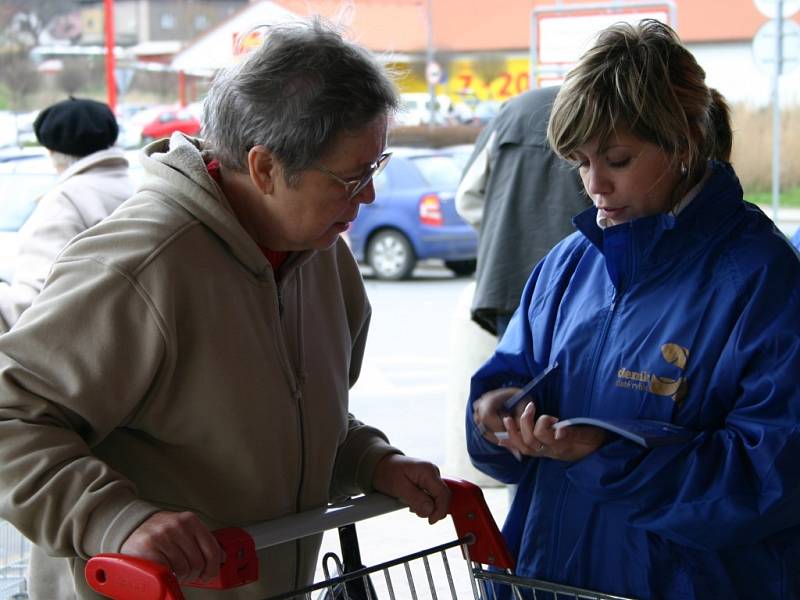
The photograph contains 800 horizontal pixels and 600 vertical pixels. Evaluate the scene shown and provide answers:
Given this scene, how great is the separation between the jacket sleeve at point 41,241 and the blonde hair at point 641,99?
250cm

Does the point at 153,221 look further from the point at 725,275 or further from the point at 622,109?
the point at 725,275

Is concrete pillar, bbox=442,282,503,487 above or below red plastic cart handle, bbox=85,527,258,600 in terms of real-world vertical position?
below

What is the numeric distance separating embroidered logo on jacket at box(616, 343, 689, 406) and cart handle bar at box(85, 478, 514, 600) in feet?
1.19

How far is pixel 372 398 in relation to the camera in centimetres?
840

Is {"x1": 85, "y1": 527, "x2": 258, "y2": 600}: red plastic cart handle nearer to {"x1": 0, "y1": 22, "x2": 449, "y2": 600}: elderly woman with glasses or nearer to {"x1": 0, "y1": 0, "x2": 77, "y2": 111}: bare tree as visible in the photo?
{"x1": 0, "y1": 22, "x2": 449, "y2": 600}: elderly woman with glasses

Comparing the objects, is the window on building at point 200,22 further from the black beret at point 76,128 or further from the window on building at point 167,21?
the black beret at point 76,128

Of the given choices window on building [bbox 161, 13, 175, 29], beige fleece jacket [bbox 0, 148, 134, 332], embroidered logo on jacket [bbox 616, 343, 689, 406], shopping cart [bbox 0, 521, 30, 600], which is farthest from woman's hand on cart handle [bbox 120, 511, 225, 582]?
window on building [bbox 161, 13, 175, 29]

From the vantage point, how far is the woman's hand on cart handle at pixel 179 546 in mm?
1645

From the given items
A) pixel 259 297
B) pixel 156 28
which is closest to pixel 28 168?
pixel 259 297

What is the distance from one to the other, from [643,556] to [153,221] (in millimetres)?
993

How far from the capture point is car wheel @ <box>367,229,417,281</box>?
551 inches

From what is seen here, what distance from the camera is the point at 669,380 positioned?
6.40 feet

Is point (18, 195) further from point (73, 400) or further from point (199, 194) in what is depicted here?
point (73, 400)

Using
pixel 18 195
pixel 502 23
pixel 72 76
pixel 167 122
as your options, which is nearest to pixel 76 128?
pixel 18 195
